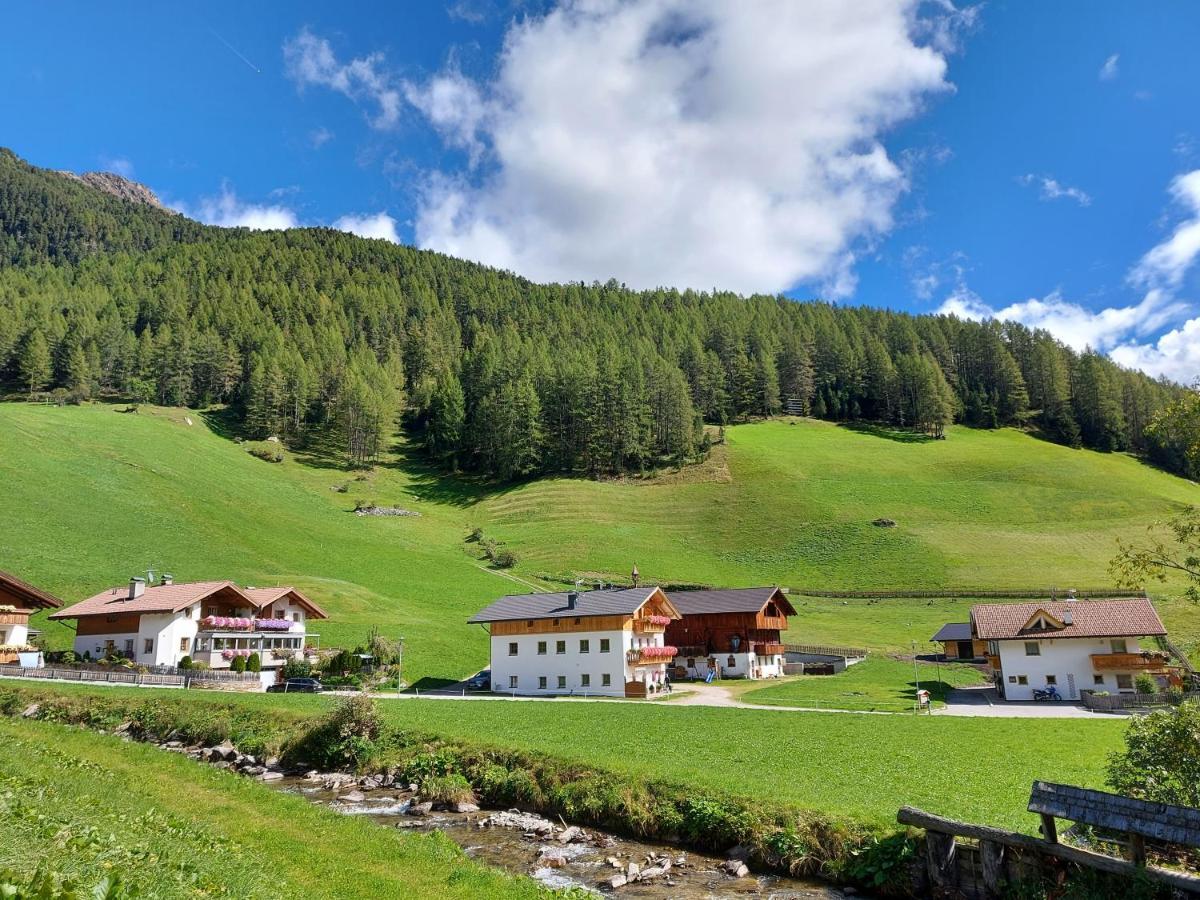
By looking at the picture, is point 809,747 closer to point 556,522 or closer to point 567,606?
point 567,606

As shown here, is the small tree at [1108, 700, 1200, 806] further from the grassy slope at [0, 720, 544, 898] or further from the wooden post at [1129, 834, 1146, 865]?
the grassy slope at [0, 720, 544, 898]

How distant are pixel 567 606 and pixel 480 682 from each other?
892cm

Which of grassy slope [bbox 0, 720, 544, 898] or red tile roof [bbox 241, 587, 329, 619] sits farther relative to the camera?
red tile roof [bbox 241, 587, 329, 619]

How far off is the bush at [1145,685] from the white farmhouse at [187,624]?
62.2 meters

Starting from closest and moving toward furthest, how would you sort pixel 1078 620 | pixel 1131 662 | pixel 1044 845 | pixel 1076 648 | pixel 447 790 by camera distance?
pixel 1044 845, pixel 447 790, pixel 1131 662, pixel 1076 648, pixel 1078 620

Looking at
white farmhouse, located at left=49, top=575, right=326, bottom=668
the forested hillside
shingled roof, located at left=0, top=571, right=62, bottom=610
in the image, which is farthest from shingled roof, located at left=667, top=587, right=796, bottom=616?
the forested hillside

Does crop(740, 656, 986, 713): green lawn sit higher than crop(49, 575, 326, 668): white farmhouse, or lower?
lower

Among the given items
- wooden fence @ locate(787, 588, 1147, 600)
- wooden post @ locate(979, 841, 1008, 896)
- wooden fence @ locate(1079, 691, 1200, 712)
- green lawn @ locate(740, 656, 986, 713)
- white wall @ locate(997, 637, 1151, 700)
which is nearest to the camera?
wooden post @ locate(979, 841, 1008, 896)

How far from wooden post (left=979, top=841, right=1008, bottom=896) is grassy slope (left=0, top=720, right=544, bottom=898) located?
378 inches

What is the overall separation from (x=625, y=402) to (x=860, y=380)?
71.7 meters

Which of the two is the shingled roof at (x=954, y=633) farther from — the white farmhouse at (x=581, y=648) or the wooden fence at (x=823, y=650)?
the white farmhouse at (x=581, y=648)

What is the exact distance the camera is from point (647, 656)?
188 feet

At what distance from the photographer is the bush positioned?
51.6 meters

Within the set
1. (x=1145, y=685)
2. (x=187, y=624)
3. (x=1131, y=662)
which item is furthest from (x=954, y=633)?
(x=187, y=624)
